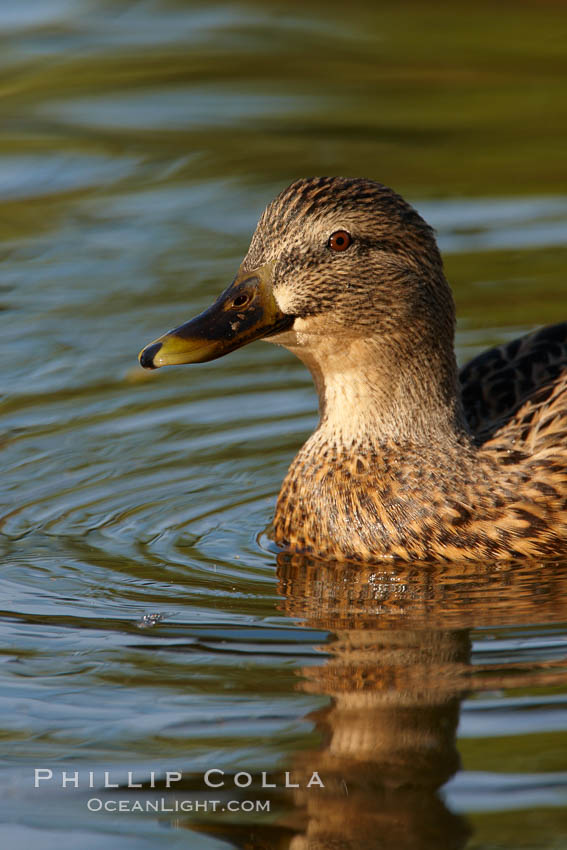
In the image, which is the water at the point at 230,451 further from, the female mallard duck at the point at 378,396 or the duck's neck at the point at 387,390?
the duck's neck at the point at 387,390

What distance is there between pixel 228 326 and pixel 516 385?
1793mm

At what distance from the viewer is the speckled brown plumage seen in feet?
22.9

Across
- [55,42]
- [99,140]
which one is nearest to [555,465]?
[99,140]

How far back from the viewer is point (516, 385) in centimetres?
792

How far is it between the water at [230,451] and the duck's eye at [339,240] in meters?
1.49

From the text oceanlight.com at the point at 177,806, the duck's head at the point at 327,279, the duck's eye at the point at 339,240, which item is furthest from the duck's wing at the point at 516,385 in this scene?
the text oceanlight.com at the point at 177,806

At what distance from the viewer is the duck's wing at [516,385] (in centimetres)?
746

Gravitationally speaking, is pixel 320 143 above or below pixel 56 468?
above

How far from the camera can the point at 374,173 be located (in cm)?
1219

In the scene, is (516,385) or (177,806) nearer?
(177,806)

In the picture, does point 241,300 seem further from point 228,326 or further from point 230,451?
point 230,451

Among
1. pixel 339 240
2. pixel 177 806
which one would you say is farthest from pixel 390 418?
pixel 177 806

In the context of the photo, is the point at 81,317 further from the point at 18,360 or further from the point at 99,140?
the point at 99,140

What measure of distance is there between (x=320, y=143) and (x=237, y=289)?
6.12 metres
